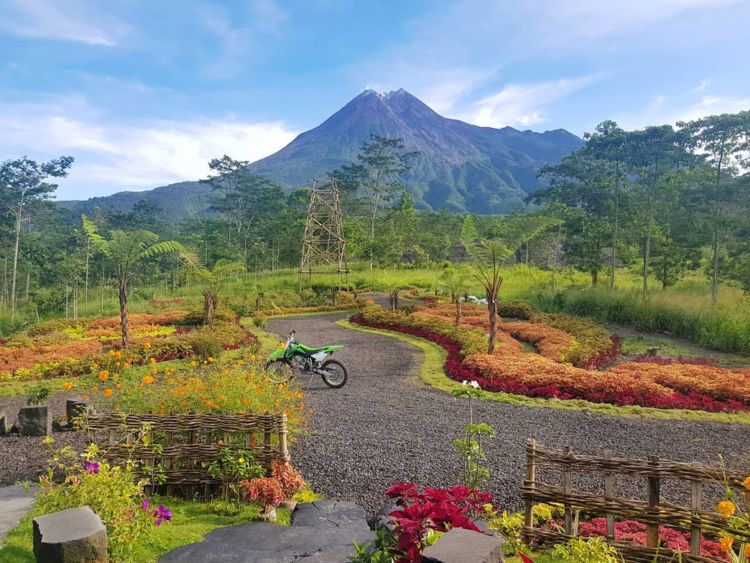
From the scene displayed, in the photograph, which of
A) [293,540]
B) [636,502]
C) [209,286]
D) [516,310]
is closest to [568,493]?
[636,502]

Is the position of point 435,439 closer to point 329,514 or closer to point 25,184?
point 329,514

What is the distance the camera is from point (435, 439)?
642 cm

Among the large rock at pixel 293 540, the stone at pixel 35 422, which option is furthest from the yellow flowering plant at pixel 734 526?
the stone at pixel 35 422

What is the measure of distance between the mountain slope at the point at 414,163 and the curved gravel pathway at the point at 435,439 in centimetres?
13103

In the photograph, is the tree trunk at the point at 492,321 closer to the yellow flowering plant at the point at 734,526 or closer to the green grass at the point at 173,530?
the green grass at the point at 173,530

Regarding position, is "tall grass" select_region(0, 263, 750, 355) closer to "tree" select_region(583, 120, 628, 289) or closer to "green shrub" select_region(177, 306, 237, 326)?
"tree" select_region(583, 120, 628, 289)

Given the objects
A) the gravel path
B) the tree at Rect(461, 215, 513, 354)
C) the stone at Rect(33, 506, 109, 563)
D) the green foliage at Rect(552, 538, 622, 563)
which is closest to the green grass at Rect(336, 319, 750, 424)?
the tree at Rect(461, 215, 513, 354)

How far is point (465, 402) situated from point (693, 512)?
16.5 feet

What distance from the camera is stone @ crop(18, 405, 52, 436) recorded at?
6.82m

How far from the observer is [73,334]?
1694cm

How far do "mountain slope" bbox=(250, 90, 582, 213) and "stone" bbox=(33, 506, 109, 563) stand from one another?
135 metres

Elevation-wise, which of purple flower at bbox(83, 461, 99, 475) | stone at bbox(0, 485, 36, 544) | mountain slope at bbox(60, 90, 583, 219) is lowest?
stone at bbox(0, 485, 36, 544)

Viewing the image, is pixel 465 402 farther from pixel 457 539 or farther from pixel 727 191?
pixel 727 191

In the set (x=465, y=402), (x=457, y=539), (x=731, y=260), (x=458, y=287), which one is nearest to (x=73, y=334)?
(x=458, y=287)
